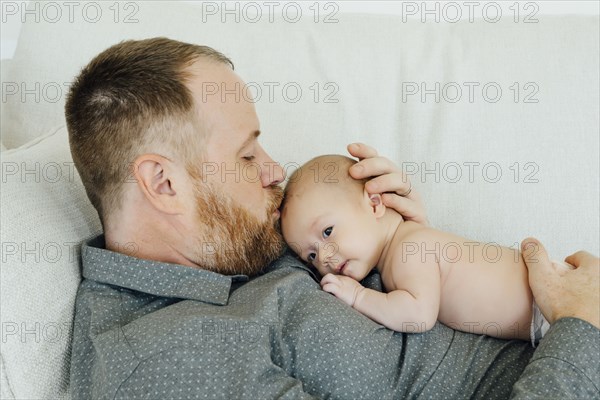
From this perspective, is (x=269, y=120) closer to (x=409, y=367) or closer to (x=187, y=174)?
(x=187, y=174)

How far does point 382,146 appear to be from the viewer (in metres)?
1.82

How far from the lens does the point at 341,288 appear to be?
1.39m

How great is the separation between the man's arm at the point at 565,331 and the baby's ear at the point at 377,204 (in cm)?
31

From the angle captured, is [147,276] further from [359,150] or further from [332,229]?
[359,150]

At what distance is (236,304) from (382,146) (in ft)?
2.34

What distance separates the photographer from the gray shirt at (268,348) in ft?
3.65

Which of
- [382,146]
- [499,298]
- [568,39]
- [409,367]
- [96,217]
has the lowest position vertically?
[409,367]

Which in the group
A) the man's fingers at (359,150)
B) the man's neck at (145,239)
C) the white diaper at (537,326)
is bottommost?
the white diaper at (537,326)

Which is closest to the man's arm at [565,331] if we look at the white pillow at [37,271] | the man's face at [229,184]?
the man's face at [229,184]

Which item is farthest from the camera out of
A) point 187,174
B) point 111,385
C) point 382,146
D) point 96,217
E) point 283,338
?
point 382,146

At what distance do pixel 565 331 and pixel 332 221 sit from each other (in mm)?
499

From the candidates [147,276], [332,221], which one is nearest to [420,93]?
[332,221]

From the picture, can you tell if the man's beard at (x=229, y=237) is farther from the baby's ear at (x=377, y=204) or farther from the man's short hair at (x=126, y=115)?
the baby's ear at (x=377, y=204)

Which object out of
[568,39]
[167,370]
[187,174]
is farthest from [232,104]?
[568,39]
